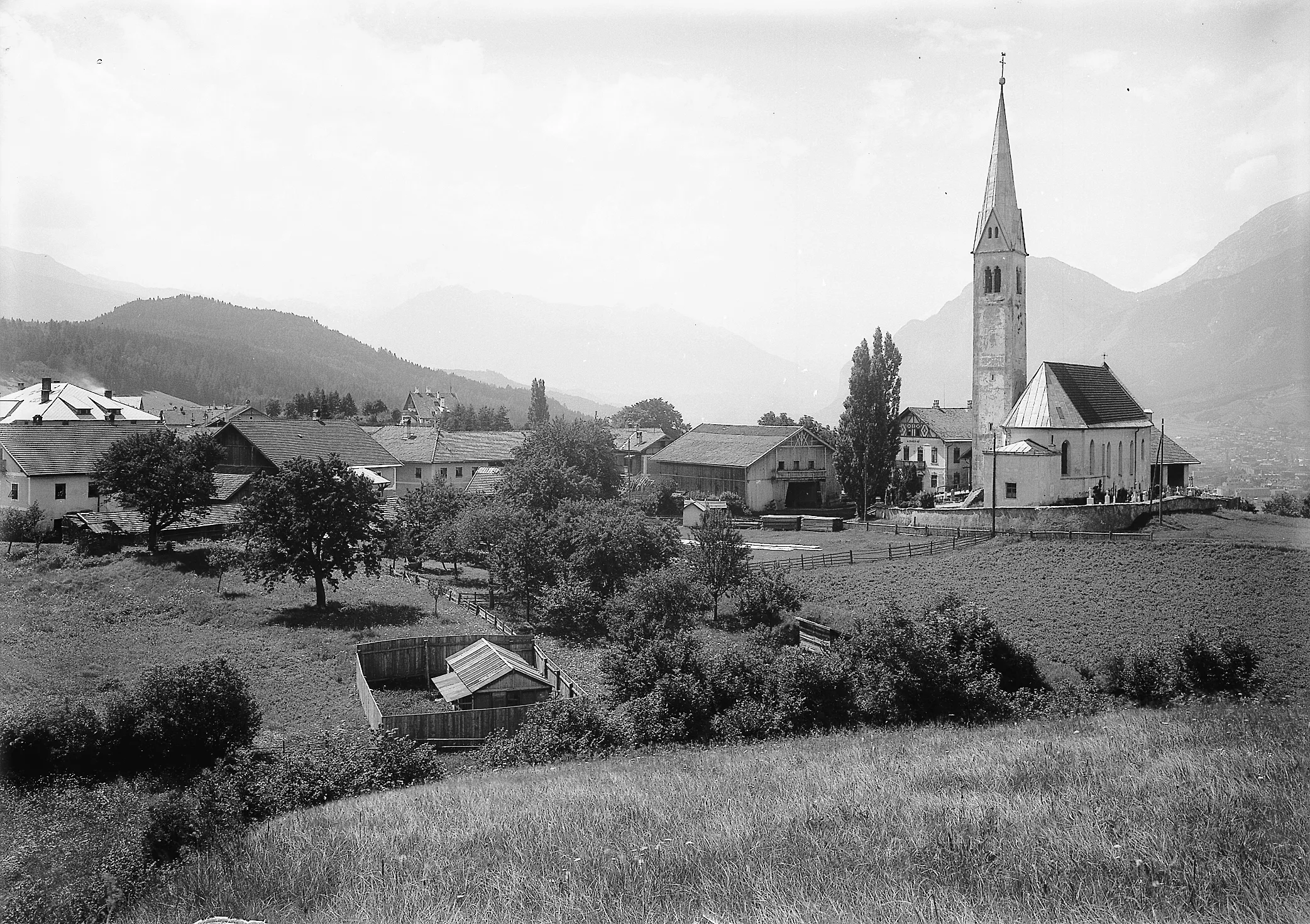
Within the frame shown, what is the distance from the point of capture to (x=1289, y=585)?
3100cm

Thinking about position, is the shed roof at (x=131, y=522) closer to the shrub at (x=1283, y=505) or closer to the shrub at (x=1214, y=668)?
the shrub at (x=1214, y=668)

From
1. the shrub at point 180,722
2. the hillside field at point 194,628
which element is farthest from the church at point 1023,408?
the shrub at point 180,722

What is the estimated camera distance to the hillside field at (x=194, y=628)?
23984 millimetres

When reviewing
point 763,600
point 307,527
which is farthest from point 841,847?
point 307,527

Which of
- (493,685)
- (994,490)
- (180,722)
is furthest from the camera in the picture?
(994,490)

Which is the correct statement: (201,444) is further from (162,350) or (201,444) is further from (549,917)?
(162,350)

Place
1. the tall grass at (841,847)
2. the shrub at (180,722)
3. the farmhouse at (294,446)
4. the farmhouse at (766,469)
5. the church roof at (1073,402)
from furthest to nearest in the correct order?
the farmhouse at (766,469), the farmhouse at (294,446), the church roof at (1073,402), the shrub at (180,722), the tall grass at (841,847)

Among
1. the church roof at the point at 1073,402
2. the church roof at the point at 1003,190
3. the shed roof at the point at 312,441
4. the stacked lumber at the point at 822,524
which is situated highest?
the church roof at the point at 1003,190

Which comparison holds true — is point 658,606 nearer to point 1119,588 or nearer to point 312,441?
point 1119,588

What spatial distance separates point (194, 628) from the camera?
1219 inches

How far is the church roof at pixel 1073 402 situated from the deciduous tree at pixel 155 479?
130 feet

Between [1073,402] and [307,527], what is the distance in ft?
122

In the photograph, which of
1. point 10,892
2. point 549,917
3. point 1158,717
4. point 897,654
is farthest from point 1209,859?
point 897,654

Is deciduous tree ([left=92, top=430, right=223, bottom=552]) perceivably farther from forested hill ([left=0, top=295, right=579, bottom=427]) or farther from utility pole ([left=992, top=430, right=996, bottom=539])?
forested hill ([left=0, top=295, right=579, bottom=427])
